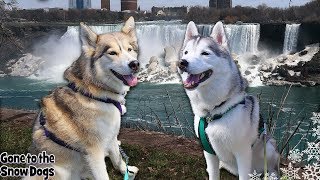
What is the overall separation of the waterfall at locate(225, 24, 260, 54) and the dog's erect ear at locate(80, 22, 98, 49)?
16.6 meters

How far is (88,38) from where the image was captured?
2.42 m

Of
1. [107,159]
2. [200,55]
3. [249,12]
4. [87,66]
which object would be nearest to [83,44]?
[87,66]

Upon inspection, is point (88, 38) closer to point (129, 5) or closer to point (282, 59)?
point (129, 5)

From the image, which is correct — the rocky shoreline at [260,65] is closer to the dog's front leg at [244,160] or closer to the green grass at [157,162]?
the green grass at [157,162]

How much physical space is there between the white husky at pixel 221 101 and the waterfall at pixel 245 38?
16.5 m

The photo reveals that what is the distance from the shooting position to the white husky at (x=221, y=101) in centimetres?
223

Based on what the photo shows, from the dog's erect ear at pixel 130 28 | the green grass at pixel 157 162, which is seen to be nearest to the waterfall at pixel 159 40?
the green grass at pixel 157 162

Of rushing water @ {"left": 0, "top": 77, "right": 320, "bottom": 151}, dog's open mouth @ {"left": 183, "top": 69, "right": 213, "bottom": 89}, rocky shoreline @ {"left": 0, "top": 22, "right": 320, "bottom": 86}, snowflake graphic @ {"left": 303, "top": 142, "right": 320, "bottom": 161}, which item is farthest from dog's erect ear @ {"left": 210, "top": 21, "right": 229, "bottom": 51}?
rocky shoreline @ {"left": 0, "top": 22, "right": 320, "bottom": 86}

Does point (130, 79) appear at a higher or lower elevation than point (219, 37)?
lower

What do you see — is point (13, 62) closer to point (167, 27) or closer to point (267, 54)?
point (167, 27)

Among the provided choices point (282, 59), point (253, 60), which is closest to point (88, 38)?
point (253, 60)

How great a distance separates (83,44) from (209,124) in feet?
2.47

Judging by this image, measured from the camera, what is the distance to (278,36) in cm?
2364

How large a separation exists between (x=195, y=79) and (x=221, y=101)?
211 mm
